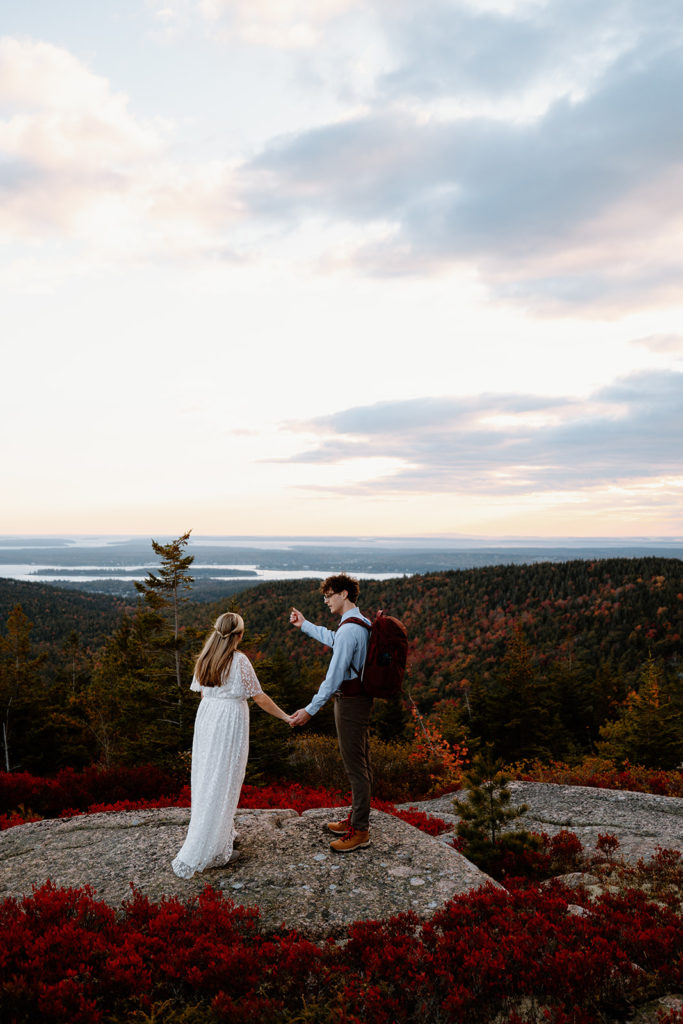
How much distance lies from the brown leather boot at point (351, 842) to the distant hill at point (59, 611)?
11366 centimetres

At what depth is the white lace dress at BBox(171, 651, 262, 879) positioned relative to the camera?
5.56m

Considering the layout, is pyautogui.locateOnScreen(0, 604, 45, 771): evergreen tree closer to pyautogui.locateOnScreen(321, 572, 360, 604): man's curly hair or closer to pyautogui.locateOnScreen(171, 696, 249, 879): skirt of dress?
pyautogui.locateOnScreen(171, 696, 249, 879): skirt of dress

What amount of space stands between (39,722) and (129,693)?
14215 millimetres

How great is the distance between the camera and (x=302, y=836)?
6.41 meters

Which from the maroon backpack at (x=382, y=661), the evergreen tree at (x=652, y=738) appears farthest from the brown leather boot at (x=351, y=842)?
the evergreen tree at (x=652, y=738)

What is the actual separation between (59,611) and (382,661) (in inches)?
6041

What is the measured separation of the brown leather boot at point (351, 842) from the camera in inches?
237

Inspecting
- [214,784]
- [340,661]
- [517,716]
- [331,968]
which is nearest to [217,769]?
[214,784]

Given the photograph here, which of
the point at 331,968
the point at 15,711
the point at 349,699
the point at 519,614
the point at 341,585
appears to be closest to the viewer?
the point at 331,968

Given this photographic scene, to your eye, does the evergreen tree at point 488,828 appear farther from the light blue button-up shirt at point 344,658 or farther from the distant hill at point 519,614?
the distant hill at point 519,614

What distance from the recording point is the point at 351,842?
604cm

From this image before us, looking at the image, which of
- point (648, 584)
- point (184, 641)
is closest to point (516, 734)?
point (184, 641)

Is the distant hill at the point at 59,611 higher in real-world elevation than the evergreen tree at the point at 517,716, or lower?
lower

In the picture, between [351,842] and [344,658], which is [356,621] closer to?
[344,658]
